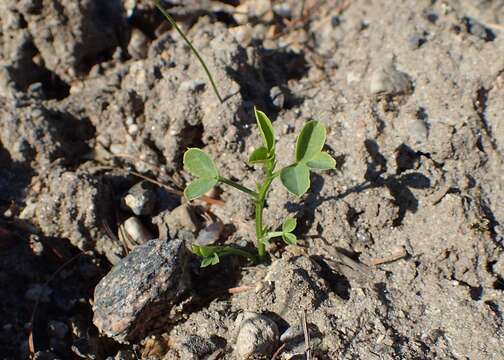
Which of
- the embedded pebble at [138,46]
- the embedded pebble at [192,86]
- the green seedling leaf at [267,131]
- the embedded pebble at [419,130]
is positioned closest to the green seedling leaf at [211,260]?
the green seedling leaf at [267,131]

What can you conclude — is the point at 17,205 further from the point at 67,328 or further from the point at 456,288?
the point at 456,288

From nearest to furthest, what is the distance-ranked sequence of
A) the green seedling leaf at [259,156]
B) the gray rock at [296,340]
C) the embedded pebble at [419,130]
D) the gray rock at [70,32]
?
the green seedling leaf at [259,156], the gray rock at [296,340], the embedded pebble at [419,130], the gray rock at [70,32]

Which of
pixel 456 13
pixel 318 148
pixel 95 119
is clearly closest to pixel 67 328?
pixel 95 119

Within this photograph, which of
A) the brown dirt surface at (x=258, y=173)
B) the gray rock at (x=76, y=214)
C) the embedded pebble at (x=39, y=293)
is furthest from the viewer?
the gray rock at (x=76, y=214)

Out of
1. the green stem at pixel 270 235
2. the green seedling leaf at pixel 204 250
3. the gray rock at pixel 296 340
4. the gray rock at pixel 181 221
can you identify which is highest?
the green seedling leaf at pixel 204 250

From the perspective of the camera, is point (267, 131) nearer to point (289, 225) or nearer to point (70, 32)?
point (289, 225)

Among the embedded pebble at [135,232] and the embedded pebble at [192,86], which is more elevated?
the embedded pebble at [192,86]

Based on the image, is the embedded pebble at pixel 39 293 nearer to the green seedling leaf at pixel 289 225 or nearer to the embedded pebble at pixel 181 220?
the embedded pebble at pixel 181 220

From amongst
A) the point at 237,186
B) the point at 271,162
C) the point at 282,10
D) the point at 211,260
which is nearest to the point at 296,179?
the point at 271,162
